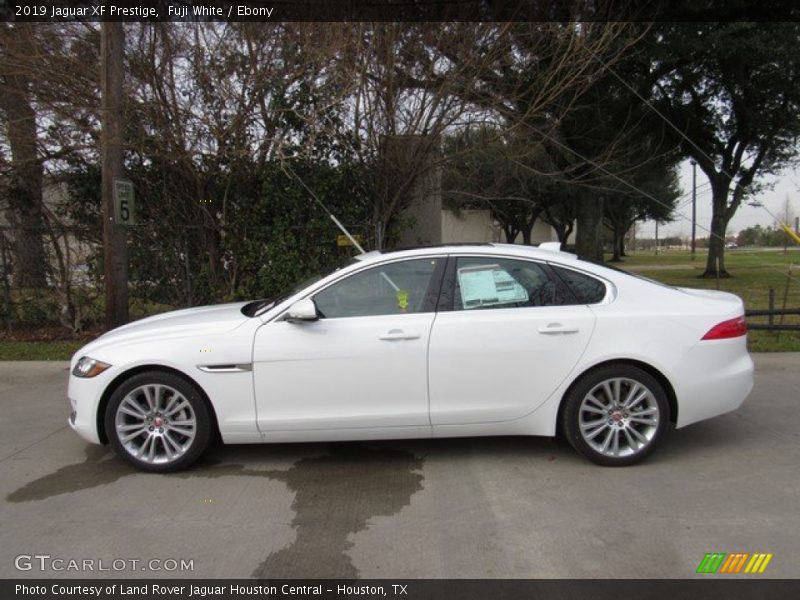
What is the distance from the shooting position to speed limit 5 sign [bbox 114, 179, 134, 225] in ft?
25.0

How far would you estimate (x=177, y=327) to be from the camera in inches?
163

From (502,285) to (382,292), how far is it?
86 cm

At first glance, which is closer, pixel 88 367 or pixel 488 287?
pixel 88 367

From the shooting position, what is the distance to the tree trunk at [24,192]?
8703 mm

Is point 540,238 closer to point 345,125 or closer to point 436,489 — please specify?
point 345,125

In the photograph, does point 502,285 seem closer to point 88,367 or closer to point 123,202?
point 88,367

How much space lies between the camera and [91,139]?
→ 908 centimetres

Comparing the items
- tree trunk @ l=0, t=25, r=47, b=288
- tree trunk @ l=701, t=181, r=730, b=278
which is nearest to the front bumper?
tree trunk @ l=0, t=25, r=47, b=288

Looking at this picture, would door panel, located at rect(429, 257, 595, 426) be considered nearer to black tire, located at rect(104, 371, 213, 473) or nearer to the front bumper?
black tire, located at rect(104, 371, 213, 473)

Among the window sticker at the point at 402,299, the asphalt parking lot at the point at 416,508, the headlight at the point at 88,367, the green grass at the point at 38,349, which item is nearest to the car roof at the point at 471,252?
the window sticker at the point at 402,299

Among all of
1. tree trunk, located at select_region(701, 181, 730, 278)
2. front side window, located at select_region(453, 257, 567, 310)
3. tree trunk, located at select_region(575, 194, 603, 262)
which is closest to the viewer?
front side window, located at select_region(453, 257, 567, 310)

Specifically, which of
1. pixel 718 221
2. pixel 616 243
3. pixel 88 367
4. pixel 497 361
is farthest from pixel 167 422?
pixel 616 243

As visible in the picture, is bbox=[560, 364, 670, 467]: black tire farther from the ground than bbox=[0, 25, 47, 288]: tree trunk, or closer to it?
closer to it

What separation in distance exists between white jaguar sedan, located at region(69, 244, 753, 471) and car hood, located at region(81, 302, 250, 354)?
0.07 ft
